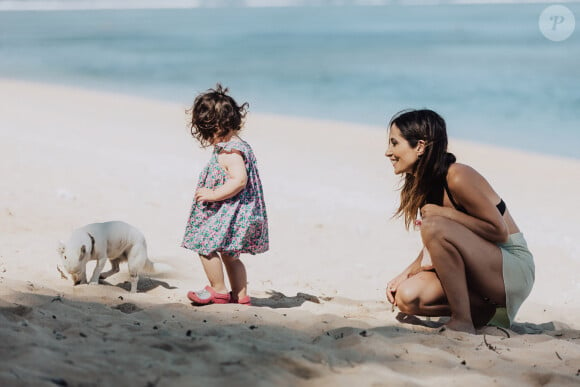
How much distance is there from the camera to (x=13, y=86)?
19188 millimetres

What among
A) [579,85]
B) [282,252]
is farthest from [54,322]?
[579,85]

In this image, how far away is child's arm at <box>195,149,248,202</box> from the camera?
434 centimetres

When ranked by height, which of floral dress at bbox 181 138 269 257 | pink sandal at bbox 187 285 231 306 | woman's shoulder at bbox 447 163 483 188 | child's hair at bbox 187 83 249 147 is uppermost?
child's hair at bbox 187 83 249 147

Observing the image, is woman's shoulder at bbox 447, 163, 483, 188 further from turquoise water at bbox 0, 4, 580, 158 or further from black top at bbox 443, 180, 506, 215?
turquoise water at bbox 0, 4, 580, 158

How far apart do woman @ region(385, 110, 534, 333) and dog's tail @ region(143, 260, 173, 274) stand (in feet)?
5.75

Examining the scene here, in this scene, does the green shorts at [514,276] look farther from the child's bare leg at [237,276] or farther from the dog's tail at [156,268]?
the dog's tail at [156,268]

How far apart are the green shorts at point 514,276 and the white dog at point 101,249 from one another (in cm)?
219

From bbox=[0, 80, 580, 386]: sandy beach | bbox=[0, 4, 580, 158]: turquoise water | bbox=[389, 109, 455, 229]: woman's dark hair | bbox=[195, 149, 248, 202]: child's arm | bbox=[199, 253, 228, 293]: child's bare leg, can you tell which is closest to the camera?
bbox=[0, 80, 580, 386]: sandy beach

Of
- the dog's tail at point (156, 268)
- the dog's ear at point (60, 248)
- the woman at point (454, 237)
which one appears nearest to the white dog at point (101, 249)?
the dog's ear at point (60, 248)

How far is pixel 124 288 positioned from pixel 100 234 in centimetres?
45

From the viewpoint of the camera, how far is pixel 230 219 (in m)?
4.40

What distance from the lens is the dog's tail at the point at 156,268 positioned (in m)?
5.11

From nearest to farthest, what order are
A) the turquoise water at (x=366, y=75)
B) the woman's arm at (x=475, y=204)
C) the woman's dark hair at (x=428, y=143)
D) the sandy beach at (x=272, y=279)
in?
the sandy beach at (x=272, y=279) → the woman's arm at (x=475, y=204) → the woman's dark hair at (x=428, y=143) → the turquoise water at (x=366, y=75)

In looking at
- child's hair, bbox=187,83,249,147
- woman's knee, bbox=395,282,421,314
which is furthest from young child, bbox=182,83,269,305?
woman's knee, bbox=395,282,421,314
